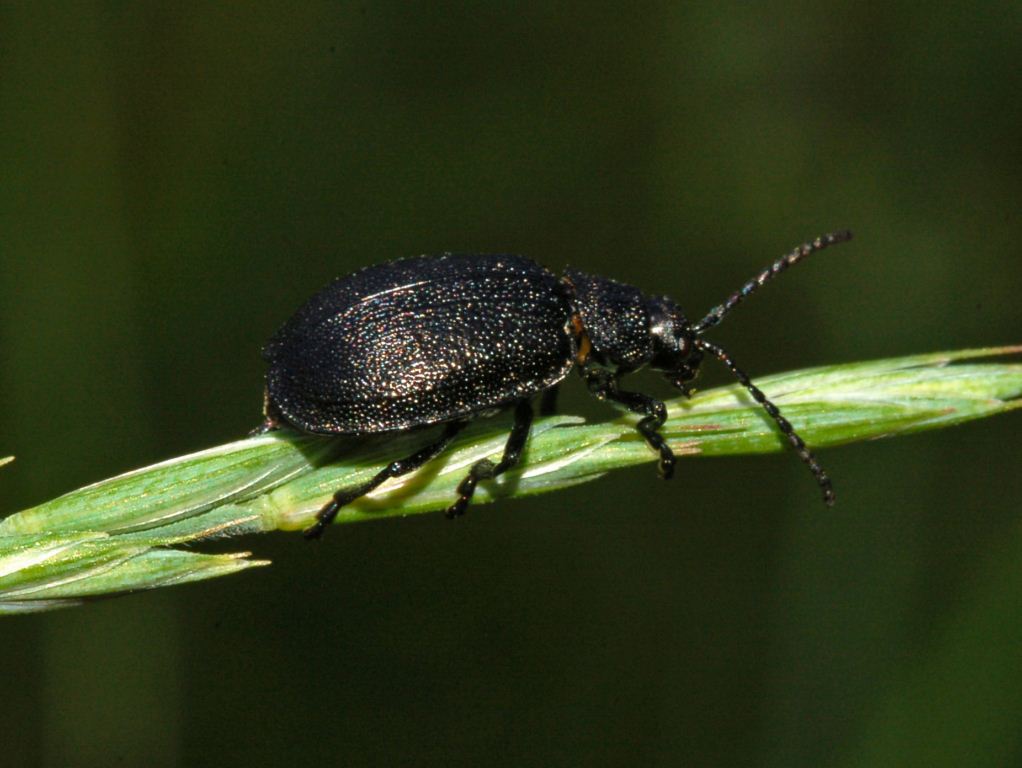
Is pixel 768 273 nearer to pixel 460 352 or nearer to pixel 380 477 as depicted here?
pixel 460 352

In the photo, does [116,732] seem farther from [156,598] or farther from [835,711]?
[835,711]

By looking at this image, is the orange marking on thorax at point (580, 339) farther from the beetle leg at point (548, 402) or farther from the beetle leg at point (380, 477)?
the beetle leg at point (380, 477)

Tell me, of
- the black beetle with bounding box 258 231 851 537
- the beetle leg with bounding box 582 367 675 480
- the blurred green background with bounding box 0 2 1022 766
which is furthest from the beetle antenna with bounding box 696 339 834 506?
the blurred green background with bounding box 0 2 1022 766

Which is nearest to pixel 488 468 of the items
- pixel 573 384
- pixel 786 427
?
pixel 786 427

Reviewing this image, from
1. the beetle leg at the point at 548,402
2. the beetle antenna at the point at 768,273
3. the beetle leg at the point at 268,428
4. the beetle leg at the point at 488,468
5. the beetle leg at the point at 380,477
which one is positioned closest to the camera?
the beetle leg at the point at 380,477

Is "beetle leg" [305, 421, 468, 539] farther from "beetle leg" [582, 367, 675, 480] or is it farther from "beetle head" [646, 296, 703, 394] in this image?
"beetle head" [646, 296, 703, 394]

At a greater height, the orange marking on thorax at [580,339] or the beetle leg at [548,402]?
the orange marking on thorax at [580,339]

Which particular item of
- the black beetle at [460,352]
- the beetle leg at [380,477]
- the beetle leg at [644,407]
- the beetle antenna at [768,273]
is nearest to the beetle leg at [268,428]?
the black beetle at [460,352]
